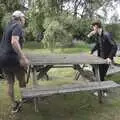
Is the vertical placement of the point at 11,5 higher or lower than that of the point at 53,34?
higher

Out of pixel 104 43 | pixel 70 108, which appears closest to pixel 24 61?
pixel 70 108

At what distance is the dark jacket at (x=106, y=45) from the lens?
6852 mm

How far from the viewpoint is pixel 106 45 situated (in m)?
7.01

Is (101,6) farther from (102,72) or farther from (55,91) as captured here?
(55,91)

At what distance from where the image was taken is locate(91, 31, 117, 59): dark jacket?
6852 mm

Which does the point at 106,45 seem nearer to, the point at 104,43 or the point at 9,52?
the point at 104,43

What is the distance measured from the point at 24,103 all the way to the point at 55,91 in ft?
3.85

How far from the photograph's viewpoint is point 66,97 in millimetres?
7129

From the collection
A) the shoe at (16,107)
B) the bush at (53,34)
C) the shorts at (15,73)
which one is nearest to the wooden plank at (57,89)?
the shorts at (15,73)

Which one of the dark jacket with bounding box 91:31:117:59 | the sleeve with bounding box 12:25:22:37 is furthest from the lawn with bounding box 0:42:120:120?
the sleeve with bounding box 12:25:22:37

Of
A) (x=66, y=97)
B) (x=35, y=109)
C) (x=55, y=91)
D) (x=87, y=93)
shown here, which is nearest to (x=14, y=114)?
(x=35, y=109)

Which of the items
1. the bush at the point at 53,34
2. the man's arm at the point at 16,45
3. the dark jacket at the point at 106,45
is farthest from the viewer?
the bush at the point at 53,34

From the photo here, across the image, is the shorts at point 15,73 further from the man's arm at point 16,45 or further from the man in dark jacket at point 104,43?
the man in dark jacket at point 104,43

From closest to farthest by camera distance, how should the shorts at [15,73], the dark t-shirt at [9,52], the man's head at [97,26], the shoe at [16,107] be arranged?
the dark t-shirt at [9,52]
the shorts at [15,73]
the shoe at [16,107]
the man's head at [97,26]
